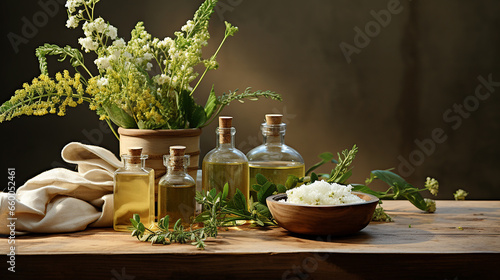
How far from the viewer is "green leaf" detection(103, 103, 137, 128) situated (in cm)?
121

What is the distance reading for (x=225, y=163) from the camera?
1202 millimetres

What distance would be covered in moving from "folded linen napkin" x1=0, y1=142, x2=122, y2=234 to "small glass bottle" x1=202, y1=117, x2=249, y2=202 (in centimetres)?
22

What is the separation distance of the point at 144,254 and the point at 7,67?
4.87 feet

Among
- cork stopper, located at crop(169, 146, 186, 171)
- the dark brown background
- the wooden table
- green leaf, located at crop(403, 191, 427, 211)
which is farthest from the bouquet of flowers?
the dark brown background

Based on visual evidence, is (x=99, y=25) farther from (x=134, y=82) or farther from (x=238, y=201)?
(x=238, y=201)

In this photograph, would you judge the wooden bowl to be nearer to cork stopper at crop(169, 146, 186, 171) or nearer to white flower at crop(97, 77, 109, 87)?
cork stopper at crop(169, 146, 186, 171)

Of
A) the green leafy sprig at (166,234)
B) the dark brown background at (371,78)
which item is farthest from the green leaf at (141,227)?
the dark brown background at (371,78)

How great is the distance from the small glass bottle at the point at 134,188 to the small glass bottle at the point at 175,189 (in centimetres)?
3

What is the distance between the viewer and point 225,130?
121 cm

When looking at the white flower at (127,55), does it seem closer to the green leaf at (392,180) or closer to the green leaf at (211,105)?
the green leaf at (211,105)

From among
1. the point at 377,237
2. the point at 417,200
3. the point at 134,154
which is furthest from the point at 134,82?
the point at 417,200

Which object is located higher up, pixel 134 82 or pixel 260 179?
pixel 134 82

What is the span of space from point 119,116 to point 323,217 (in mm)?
522

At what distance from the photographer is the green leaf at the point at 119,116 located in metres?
1.21
